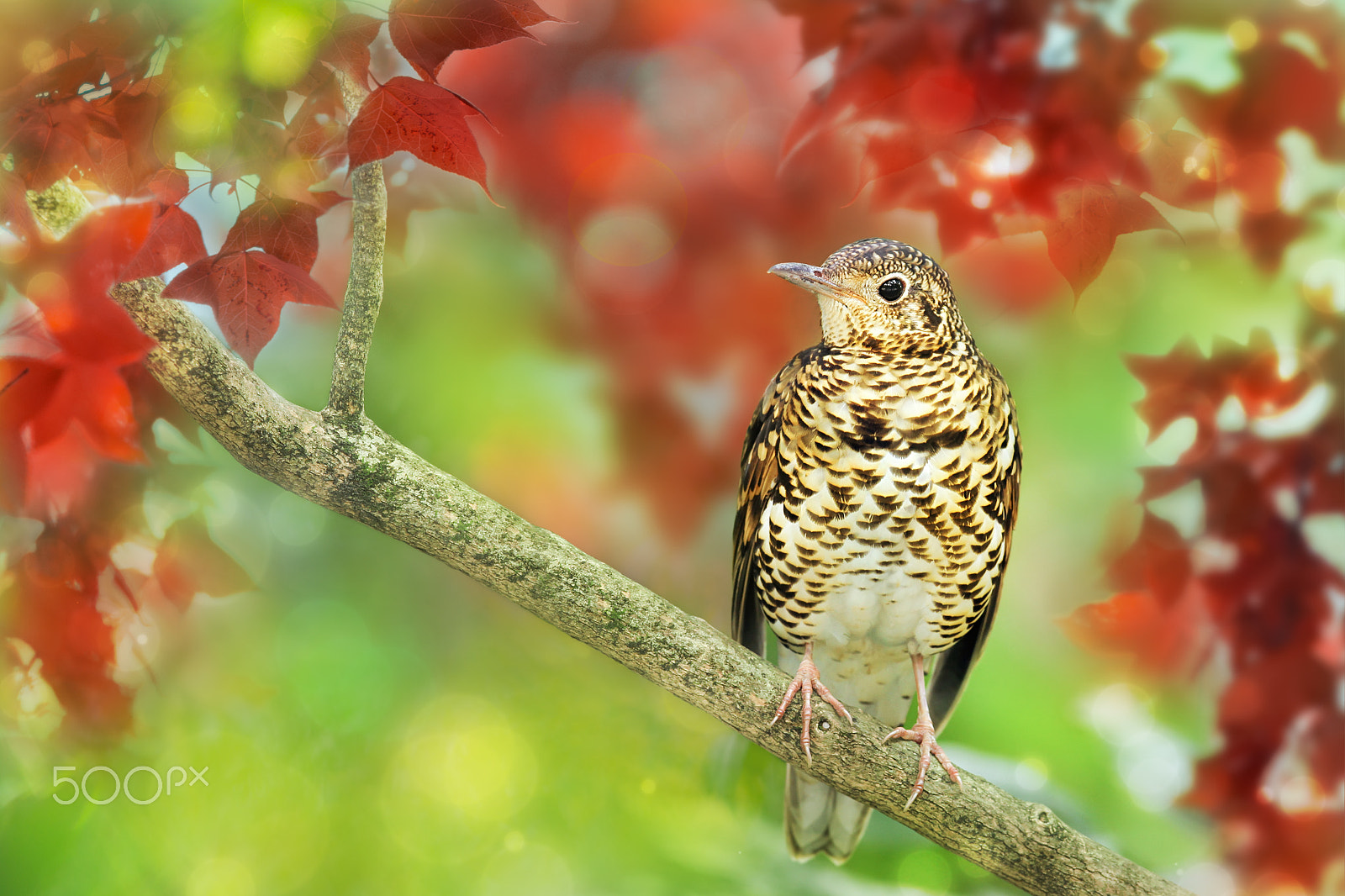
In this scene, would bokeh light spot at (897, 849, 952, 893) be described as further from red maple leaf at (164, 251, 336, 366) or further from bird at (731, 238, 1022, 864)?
red maple leaf at (164, 251, 336, 366)

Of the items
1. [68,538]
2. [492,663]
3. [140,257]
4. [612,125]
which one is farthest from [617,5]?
[492,663]

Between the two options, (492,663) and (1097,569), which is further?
(492,663)

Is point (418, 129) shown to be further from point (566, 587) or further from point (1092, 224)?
point (1092, 224)

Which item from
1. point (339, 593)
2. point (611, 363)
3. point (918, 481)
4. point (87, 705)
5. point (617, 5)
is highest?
point (617, 5)

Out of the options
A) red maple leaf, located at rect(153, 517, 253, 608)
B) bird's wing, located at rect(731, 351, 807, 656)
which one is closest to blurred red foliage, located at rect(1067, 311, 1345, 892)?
bird's wing, located at rect(731, 351, 807, 656)

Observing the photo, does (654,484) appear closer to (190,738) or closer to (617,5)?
(617,5)

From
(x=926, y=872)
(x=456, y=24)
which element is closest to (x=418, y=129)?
(x=456, y=24)

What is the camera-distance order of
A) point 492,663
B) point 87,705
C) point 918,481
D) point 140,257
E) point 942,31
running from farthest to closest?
point 492,663 → point 87,705 → point 942,31 → point 918,481 → point 140,257
